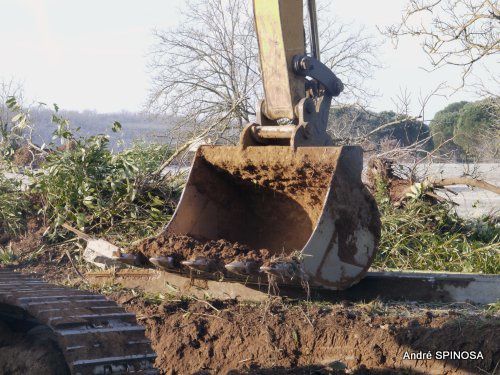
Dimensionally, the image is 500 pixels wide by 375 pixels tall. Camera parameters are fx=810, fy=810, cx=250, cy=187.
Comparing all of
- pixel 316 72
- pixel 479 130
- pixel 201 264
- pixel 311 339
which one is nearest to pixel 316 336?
pixel 311 339

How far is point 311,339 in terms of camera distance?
15.8ft

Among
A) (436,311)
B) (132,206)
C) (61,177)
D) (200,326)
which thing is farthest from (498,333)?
(61,177)

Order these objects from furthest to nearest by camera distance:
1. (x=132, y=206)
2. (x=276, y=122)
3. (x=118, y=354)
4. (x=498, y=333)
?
1. (x=132, y=206)
2. (x=276, y=122)
3. (x=498, y=333)
4. (x=118, y=354)

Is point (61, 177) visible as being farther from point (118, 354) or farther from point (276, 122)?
point (118, 354)

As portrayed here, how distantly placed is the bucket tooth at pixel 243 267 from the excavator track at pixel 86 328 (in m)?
0.74

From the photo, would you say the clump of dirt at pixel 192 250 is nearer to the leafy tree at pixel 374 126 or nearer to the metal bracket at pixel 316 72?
the metal bracket at pixel 316 72

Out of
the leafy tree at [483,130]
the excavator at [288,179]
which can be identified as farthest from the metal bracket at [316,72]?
the leafy tree at [483,130]

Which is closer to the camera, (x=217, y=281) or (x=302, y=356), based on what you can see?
(x=302, y=356)

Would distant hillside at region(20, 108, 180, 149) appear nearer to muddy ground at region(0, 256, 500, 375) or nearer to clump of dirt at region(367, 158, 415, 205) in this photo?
clump of dirt at region(367, 158, 415, 205)

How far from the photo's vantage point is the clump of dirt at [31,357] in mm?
3531

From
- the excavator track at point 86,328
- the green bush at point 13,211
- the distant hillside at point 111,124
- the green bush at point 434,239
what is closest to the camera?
the excavator track at point 86,328

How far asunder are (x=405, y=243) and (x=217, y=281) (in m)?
2.44

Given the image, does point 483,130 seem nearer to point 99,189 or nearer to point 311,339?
point 99,189

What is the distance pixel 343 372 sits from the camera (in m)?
4.57
